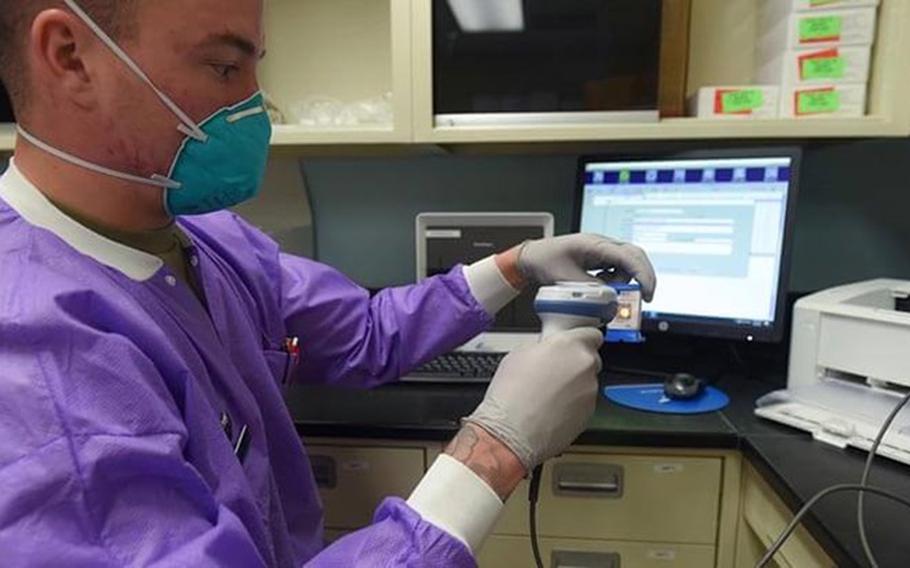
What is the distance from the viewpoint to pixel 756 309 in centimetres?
121

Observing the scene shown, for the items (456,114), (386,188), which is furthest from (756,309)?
(386,188)

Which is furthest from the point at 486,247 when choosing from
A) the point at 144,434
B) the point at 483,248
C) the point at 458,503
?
the point at 144,434

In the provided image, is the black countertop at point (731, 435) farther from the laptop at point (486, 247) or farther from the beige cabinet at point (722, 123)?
the beige cabinet at point (722, 123)

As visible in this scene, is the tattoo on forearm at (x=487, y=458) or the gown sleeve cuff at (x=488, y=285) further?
the gown sleeve cuff at (x=488, y=285)

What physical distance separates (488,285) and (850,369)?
1.99ft

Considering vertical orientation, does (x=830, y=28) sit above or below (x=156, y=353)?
above

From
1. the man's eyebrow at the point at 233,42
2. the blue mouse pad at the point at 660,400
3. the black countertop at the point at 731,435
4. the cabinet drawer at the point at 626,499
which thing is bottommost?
the cabinet drawer at the point at 626,499

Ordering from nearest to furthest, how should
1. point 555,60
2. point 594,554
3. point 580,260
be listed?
point 580,260, point 594,554, point 555,60

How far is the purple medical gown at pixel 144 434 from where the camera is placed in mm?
469

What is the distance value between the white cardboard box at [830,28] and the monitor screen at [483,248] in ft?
1.95

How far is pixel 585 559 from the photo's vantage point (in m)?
1.13

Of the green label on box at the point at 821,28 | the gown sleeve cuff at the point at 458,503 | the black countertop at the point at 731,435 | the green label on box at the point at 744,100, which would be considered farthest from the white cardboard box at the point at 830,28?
the gown sleeve cuff at the point at 458,503

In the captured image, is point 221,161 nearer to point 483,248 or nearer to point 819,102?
point 483,248

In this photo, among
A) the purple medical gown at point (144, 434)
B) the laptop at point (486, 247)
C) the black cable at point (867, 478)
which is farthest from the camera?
the laptop at point (486, 247)
